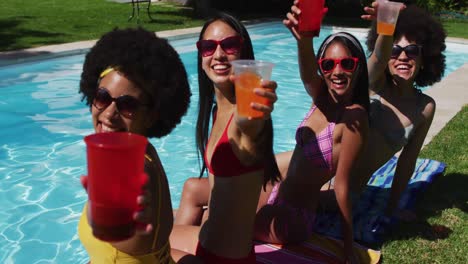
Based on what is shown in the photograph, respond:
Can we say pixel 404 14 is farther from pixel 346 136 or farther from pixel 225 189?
pixel 225 189

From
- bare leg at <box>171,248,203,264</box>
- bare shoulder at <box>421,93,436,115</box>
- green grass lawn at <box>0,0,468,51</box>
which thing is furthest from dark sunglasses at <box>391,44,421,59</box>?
green grass lawn at <box>0,0,468,51</box>

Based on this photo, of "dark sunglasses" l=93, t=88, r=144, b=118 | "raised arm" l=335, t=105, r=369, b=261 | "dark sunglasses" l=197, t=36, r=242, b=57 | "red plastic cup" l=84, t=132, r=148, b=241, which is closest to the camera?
"red plastic cup" l=84, t=132, r=148, b=241

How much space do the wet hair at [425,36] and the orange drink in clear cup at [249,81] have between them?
245cm

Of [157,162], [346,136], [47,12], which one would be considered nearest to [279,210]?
[346,136]

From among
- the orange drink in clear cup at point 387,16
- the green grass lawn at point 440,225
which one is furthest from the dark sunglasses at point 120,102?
the green grass lawn at point 440,225

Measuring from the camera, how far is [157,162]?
2.19 metres

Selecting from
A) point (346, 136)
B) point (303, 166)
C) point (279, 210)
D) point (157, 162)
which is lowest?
point (279, 210)

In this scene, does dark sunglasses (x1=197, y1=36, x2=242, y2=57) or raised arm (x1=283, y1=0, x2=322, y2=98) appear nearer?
dark sunglasses (x1=197, y1=36, x2=242, y2=57)

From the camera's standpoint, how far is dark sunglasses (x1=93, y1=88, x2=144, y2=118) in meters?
2.24

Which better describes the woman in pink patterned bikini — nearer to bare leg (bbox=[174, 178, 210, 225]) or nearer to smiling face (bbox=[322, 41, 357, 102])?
smiling face (bbox=[322, 41, 357, 102])

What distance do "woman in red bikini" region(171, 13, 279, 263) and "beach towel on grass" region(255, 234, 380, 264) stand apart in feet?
1.87

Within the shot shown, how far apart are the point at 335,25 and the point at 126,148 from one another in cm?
1838

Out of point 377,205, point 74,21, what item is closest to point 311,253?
point 377,205

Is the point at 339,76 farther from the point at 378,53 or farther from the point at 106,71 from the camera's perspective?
the point at 106,71
